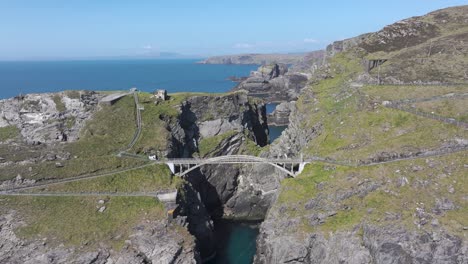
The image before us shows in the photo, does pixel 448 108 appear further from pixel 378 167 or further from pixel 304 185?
pixel 304 185

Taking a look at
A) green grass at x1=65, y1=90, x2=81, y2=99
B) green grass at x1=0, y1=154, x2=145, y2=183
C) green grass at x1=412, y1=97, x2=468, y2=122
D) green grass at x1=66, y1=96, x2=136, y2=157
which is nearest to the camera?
green grass at x1=0, y1=154, x2=145, y2=183

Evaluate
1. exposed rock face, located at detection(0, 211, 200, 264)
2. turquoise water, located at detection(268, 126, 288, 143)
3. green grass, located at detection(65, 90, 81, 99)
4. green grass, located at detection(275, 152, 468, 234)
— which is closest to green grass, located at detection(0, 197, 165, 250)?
exposed rock face, located at detection(0, 211, 200, 264)

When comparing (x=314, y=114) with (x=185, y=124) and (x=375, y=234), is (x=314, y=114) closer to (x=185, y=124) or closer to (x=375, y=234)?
(x=185, y=124)

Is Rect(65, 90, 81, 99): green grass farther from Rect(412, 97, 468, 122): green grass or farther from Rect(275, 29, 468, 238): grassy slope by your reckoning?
Rect(412, 97, 468, 122): green grass

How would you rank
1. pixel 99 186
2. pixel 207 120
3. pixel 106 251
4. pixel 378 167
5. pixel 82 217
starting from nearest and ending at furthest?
pixel 106 251 → pixel 378 167 → pixel 82 217 → pixel 99 186 → pixel 207 120

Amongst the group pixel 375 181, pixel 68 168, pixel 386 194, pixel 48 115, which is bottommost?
pixel 386 194

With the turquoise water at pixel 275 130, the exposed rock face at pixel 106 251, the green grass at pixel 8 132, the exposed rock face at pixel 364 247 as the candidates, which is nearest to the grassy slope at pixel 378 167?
the exposed rock face at pixel 364 247

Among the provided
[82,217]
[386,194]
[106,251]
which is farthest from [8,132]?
[386,194]
